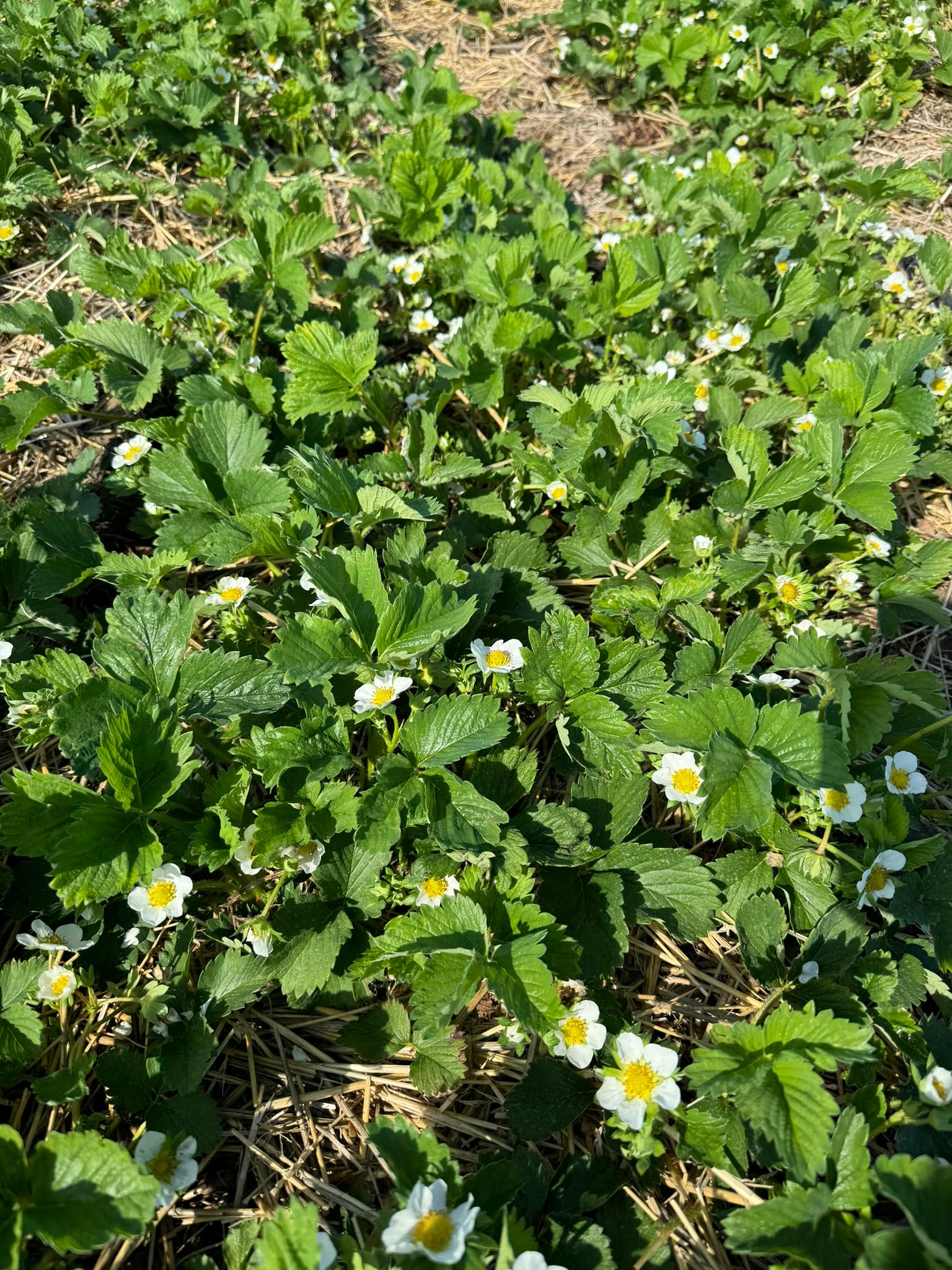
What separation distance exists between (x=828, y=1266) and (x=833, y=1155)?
0.19 metres

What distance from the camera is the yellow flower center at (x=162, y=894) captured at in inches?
73.4

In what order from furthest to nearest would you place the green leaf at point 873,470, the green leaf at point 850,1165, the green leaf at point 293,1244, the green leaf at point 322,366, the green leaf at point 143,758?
the green leaf at point 322,366
the green leaf at point 873,470
the green leaf at point 143,758
the green leaf at point 850,1165
the green leaf at point 293,1244

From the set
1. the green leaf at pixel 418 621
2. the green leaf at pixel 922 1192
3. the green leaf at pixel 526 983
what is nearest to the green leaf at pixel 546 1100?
the green leaf at pixel 526 983

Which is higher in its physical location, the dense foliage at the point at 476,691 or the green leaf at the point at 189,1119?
the dense foliage at the point at 476,691

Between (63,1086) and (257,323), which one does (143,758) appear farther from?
(257,323)

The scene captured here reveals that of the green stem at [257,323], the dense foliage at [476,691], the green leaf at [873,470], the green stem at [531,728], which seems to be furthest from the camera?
the green stem at [257,323]

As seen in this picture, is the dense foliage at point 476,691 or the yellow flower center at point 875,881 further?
the yellow flower center at point 875,881

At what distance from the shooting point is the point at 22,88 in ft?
11.7

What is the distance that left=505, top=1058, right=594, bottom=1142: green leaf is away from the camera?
1705 mm

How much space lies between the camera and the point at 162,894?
187cm

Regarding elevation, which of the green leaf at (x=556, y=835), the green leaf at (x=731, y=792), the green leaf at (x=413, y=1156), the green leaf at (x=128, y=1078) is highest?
the green leaf at (x=731, y=792)

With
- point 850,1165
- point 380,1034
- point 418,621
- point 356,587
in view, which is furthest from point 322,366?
point 850,1165

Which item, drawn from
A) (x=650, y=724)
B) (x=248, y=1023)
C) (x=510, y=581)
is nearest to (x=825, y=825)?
(x=650, y=724)

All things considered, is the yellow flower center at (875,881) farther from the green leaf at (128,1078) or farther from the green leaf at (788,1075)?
the green leaf at (128,1078)
